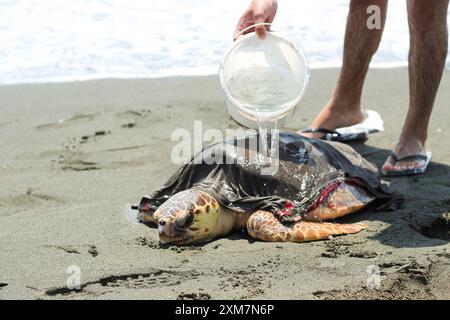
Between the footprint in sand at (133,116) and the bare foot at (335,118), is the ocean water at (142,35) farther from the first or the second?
the bare foot at (335,118)

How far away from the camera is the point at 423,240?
10.4 feet

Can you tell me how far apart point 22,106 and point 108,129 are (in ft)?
3.40

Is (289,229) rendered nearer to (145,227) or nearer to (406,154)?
(145,227)

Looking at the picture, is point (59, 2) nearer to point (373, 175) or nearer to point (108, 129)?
point (108, 129)

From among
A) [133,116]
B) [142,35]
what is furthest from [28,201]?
[142,35]

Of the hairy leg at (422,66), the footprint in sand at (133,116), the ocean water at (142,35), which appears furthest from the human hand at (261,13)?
the ocean water at (142,35)

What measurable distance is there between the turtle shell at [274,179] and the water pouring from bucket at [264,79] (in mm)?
98

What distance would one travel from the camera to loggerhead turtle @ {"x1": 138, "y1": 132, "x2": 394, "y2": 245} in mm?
3350

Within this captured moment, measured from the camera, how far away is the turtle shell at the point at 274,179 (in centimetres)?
352

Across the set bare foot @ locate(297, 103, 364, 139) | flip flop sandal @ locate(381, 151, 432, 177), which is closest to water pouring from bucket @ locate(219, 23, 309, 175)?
flip flop sandal @ locate(381, 151, 432, 177)

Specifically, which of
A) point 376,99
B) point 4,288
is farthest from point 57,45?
point 4,288

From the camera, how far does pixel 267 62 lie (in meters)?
3.59

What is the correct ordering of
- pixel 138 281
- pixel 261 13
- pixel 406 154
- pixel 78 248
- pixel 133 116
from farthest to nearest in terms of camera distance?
1. pixel 133 116
2. pixel 406 154
3. pixel 261 13
4. pixel 78 248
5. pixel 138 281

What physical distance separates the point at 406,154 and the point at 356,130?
2.01 ft
